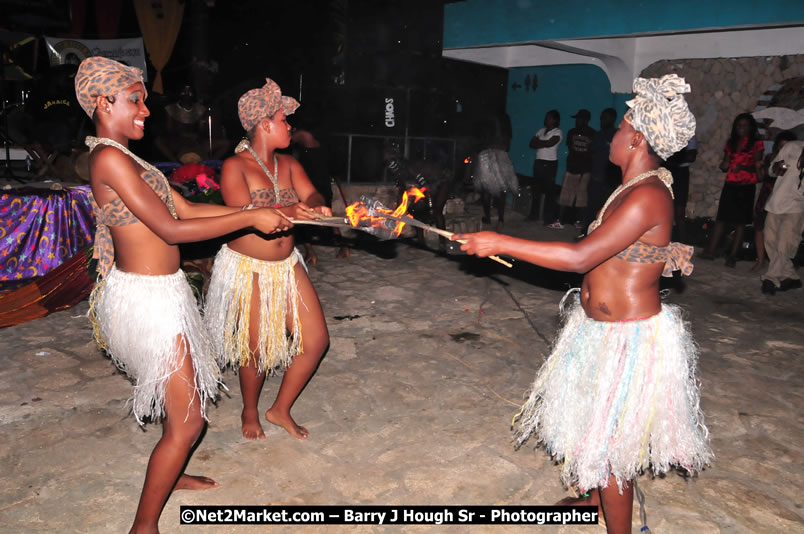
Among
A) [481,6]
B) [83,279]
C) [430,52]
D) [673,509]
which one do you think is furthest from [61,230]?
[481,6]

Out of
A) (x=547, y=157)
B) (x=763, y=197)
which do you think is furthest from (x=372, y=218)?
(x=547, y=157)

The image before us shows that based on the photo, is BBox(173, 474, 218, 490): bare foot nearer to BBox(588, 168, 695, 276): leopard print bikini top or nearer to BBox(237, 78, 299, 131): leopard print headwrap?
BBox(237, 78, 299, 131): leopard print headwrap

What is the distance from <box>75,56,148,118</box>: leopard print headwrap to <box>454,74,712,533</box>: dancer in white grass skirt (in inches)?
62.2

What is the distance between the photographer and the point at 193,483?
2.95 metres

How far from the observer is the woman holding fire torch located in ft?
10.9

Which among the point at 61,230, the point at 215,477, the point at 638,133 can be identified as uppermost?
the point at 638,133

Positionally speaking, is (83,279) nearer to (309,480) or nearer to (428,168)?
(309,480)

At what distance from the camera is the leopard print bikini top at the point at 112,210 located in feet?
7.96

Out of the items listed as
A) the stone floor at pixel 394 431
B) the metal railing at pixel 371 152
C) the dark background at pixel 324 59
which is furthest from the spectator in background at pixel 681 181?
the dark background at pixel 324 59

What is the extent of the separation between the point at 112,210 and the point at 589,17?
820cm

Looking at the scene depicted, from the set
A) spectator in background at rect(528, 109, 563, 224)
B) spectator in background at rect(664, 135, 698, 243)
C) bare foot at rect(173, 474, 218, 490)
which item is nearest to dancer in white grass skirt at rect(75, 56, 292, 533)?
bare foot at rect(173, 474, 218, 490)

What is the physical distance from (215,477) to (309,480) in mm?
Result: 499

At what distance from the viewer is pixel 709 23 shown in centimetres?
760

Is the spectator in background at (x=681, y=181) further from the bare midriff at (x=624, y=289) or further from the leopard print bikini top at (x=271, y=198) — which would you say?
the leopard print bikini top at (x=271, y=198)
